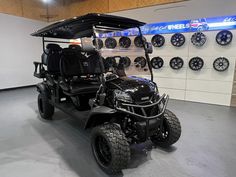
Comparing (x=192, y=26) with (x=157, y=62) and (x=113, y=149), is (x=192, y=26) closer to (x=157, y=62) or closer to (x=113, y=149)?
(x=157, y=62)

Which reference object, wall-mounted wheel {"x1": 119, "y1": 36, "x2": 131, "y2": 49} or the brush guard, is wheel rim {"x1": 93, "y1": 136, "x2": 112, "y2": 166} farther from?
wall-mounted wheel {"x1": 119, "y1": 36, "x2": 131, "y2": 49}

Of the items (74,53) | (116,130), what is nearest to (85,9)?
(74,53)

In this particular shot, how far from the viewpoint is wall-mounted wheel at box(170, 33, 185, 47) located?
5.27 metres

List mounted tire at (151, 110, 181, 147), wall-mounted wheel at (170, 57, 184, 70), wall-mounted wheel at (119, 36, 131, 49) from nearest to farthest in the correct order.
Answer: mounted tire at (151, 110, 181, 147) < wall-mounted wheel at (119, 36, 131, 49) < wall-mounted wheel at (170, 57, 184, 70)

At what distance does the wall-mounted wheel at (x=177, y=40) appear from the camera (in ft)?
17.3

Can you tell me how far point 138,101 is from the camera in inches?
87.4

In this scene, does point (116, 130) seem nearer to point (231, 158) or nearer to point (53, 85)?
point (231, 158)

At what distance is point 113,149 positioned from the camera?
1963 mm

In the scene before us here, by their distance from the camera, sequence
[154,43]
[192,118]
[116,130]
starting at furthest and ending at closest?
[154,43] → [192,118] → [116,130]

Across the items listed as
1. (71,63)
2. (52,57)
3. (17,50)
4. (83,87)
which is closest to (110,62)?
(83,87)

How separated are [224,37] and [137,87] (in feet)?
12.5

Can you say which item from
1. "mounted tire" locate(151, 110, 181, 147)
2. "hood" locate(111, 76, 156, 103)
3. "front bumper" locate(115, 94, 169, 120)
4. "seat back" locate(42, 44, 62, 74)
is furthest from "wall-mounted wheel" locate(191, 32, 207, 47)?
"seat back" locate(42, 44, 62, 74)

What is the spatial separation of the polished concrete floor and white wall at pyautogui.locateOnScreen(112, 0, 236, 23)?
279cm

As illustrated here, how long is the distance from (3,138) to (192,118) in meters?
3.85
